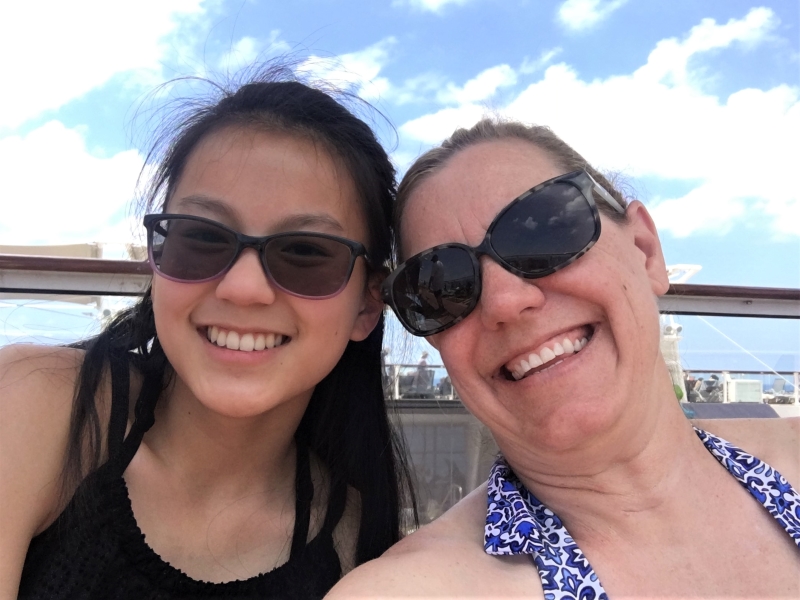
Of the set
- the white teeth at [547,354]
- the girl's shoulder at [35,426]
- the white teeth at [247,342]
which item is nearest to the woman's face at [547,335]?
the white teeth at [547,354]

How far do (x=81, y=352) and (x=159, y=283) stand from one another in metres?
0.39

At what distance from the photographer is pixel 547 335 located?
1282 millimetres

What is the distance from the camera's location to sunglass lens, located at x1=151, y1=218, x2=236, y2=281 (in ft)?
4.78

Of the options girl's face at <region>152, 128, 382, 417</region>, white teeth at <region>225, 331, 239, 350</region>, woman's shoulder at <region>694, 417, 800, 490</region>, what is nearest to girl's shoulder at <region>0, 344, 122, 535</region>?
girl's face at <region>152, 128, 382, 417</region>

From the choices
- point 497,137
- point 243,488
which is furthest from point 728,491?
point 243,488

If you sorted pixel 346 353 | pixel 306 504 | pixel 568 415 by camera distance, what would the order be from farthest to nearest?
pixel 346 353, pixel 306 504, pixel 568 415

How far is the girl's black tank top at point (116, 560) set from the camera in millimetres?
1420

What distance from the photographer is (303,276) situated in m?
1.47

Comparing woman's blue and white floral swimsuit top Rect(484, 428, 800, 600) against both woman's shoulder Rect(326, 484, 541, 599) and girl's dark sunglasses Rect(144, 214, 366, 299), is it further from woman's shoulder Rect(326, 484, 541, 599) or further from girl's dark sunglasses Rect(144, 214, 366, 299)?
girl's dark sunglasses Rect(144, 214, 366, 299)

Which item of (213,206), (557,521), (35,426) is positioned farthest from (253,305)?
(557,521)

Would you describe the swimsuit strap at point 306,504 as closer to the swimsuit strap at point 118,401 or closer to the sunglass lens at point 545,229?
the swimsuit strap at point 118,401

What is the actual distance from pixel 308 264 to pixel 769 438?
1373 millimetres

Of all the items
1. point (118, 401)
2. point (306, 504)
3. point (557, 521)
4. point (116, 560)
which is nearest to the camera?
point (557, 521)

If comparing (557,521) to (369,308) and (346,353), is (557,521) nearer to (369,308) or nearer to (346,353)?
(369,308)
